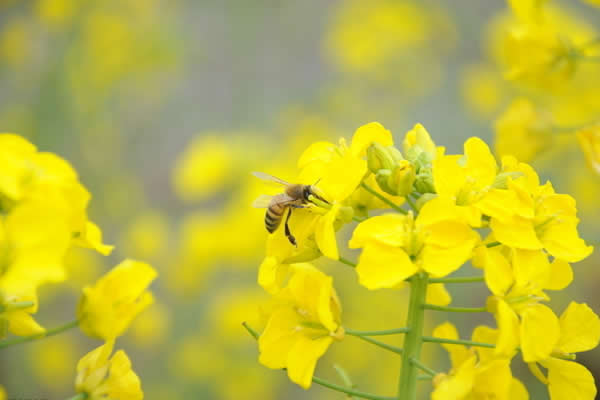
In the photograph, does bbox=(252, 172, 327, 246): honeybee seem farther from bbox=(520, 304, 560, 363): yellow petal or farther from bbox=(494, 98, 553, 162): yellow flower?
bbox=(494, 98, 553, 162): yellow flower

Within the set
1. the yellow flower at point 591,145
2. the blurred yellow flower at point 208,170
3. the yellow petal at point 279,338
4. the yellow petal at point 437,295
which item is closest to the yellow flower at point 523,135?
the yellow flower at point 591,145

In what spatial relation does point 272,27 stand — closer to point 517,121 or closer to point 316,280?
point 517,121

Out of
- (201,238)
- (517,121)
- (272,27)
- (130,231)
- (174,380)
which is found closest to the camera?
(517,121)

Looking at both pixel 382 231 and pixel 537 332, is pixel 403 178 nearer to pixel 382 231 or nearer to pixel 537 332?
pixel 382 231

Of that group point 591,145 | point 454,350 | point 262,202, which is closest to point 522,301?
point 454,350

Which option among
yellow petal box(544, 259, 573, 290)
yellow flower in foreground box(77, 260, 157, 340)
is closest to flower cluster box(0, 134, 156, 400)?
yellow flower in foreground box(77, 260, 157, 340)

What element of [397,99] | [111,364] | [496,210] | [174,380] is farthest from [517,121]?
[397,99]
